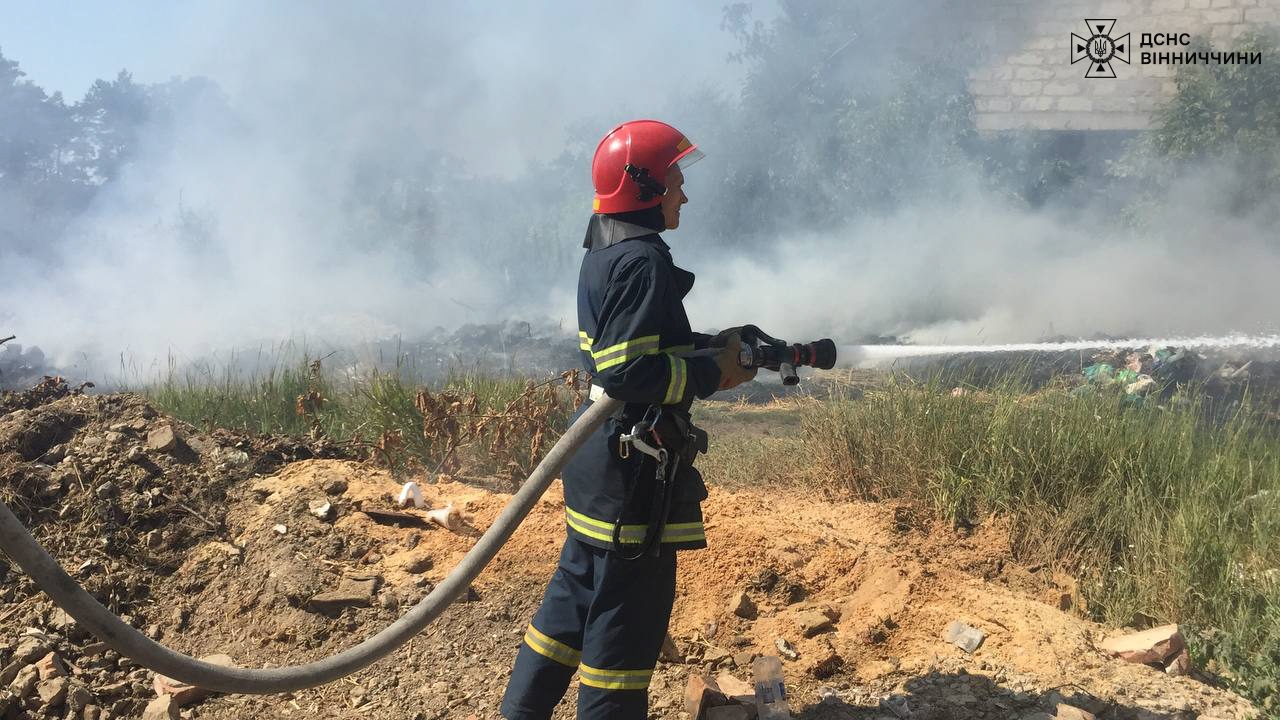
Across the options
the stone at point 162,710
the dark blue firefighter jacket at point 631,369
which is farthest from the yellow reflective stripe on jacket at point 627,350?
the stone at point 162,710

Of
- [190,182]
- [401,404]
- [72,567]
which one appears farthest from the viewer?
[190,182]

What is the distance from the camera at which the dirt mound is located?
3273mm

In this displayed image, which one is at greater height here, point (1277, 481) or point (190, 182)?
point (190, 182)

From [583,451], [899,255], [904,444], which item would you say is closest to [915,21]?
[899,255]

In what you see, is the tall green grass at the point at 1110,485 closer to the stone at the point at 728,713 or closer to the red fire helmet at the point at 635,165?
the stone at the point at 728,713

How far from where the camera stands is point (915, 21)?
46.1ft

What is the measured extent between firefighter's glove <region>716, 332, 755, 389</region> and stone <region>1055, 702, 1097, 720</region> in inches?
57.5

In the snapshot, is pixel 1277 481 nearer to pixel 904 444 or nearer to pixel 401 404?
pixel 904 444

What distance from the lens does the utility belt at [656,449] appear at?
2.65 m

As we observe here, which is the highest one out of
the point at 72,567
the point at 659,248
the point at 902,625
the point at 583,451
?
the point at 659,248

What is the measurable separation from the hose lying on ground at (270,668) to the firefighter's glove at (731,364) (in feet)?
1.11

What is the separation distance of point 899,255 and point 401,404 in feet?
32.1

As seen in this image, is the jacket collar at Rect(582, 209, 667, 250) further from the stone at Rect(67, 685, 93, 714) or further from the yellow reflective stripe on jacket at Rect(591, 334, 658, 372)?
the stone at Rect(67, 685, 93, 714)

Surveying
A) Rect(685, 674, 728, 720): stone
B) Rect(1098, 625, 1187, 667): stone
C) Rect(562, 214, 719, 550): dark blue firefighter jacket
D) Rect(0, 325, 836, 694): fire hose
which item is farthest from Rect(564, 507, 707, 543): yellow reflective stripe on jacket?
Rect(1098, 625, 1187, 667): stone
